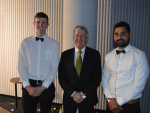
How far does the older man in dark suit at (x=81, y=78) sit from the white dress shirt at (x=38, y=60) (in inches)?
8.3

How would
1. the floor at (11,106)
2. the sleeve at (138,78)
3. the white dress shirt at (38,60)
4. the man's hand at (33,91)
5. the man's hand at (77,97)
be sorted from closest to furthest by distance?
the sleeve at (138,78) → the man's hand at (77,97) → the man's hand at (33,91) → the white dress shirt at (38,60) → the floor at (11,106)

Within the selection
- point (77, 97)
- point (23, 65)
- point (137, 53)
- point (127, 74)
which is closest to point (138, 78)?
point (127, 74)

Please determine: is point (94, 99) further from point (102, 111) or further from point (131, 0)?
point (131, 0)

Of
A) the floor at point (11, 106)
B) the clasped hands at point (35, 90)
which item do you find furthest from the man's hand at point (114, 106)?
the floor at point (11, 106)

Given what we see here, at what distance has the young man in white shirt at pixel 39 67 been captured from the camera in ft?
6.44

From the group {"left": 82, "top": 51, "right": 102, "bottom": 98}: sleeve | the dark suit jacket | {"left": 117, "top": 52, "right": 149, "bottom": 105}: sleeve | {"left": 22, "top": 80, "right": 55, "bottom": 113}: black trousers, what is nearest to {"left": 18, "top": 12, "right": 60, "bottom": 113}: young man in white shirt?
{"left": 22, "top": 80, "right": 55, "bottom": 113}: black trousers

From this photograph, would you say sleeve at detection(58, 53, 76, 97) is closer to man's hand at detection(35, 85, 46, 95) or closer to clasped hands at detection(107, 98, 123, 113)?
man's hand at detection(35, 85, 46, 95)

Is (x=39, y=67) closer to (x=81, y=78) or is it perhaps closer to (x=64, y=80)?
(x=64, y=80)

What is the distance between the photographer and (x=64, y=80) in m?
1.93

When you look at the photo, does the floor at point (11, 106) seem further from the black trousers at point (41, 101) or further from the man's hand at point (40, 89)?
the man's hand at point (40, 89)

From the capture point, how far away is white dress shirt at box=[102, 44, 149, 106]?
1666 millimetres

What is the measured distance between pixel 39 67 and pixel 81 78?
0.70 m

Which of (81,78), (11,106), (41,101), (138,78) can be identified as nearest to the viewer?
(138,78)

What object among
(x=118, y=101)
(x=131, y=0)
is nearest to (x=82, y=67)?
(x=118, y=101)
